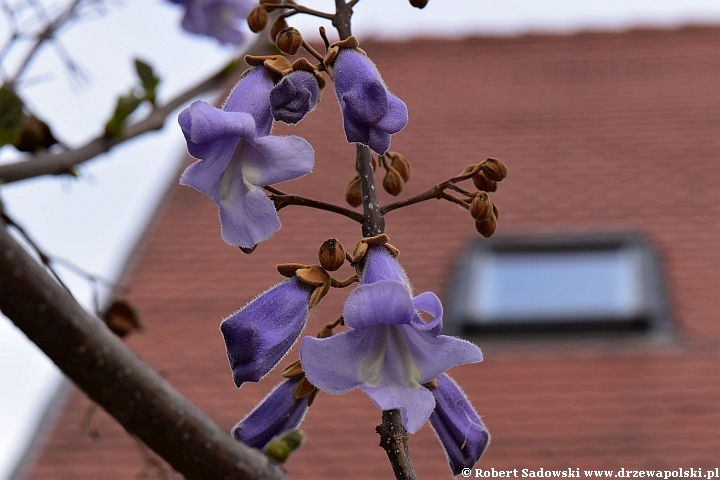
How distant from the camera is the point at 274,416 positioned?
116 cm

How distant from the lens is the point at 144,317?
5.49 meters

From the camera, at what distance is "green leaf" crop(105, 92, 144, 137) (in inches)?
72.9

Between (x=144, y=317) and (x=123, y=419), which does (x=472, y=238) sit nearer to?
(x=144, y=317)

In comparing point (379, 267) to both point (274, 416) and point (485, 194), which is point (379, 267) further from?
point (274, 416)

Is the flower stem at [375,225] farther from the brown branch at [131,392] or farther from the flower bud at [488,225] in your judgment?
the brown branch at [131,392]

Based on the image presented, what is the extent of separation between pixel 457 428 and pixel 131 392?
1.19ft

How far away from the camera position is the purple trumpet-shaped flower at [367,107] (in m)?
0.99

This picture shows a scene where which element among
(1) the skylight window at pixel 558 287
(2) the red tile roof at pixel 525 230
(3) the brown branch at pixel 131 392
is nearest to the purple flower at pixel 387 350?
(3) the brown branch at pixel 131 392

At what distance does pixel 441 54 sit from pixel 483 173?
7.34 metres

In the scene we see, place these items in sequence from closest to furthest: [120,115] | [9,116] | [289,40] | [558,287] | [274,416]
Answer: [289,40], [274,416], [9,116], [120,115], [558,287]

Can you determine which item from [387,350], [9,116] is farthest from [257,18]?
[9,116]

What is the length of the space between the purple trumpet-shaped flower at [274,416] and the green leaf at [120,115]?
2.76ft

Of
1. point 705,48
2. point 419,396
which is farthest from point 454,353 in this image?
point 705,48

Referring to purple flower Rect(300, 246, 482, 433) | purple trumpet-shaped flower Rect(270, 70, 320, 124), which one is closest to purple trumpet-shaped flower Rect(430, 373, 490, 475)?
purple flower Rect(300, 246, 482, 433)
